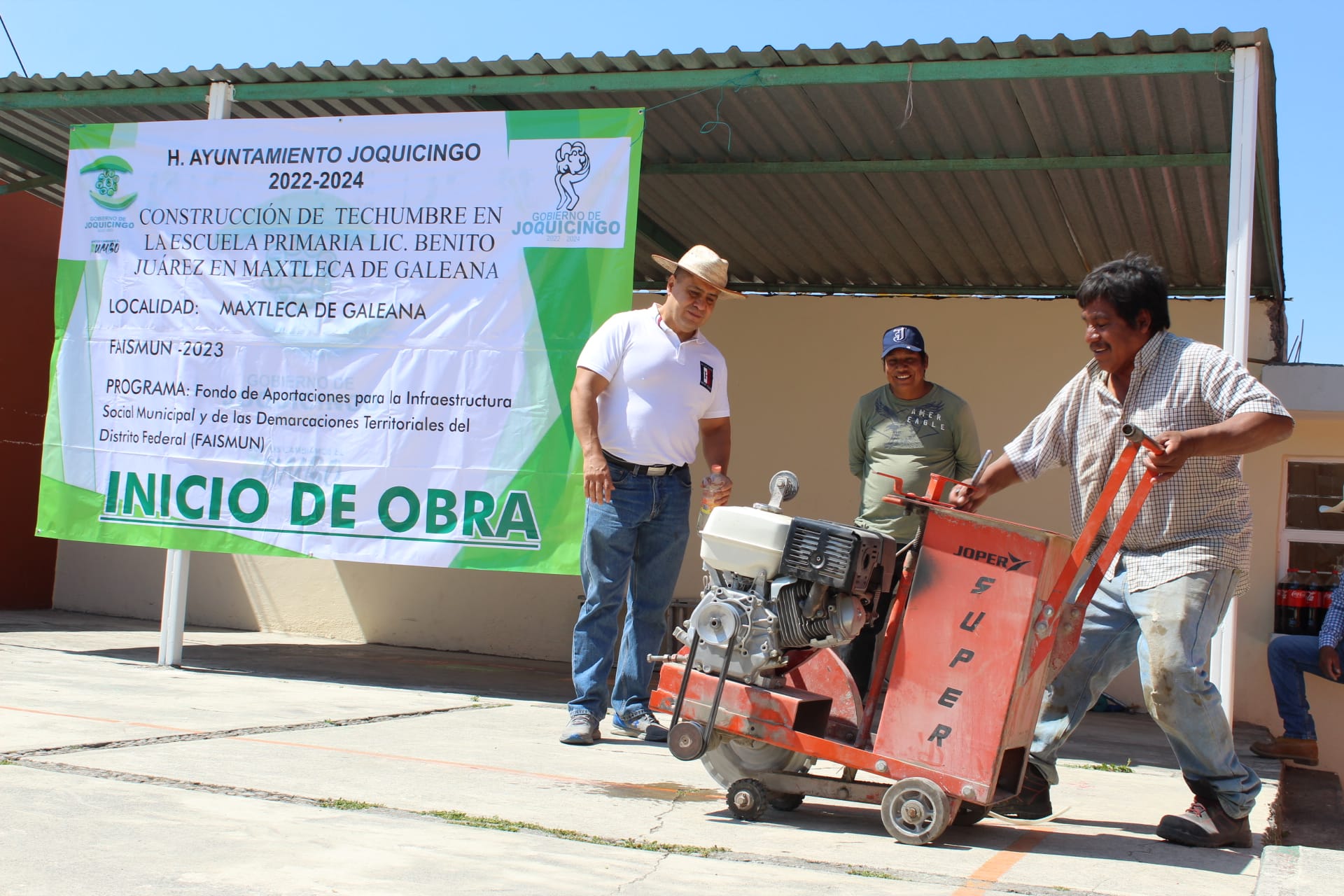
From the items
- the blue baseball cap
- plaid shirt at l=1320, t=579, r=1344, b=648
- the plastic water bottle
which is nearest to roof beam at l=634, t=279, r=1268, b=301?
plaid shirt at l=1320, t=579, r=1344, b=648

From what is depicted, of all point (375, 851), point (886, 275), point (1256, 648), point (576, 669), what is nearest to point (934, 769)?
point (375, 851)

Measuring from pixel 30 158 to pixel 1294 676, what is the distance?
872cm

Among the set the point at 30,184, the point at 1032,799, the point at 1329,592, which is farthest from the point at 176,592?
the point at 1329,592

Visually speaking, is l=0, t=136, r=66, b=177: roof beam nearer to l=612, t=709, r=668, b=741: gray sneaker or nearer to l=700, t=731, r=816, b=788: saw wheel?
l=612, t=709, r=668, b=741: gray sneaker

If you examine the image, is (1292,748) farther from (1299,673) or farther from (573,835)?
(573,835)

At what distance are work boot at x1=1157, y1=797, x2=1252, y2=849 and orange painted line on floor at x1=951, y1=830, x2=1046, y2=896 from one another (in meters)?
0.36

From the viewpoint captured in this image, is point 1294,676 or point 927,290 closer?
point 1294,676

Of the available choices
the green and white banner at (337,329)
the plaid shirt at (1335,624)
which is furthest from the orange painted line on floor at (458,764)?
the plaid shirt at (1335,624)

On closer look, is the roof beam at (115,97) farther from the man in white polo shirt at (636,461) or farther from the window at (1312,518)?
the window at (1312,518)

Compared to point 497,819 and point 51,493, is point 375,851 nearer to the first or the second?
point 497,819

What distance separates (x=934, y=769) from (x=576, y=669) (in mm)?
2092

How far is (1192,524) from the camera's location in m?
3.48

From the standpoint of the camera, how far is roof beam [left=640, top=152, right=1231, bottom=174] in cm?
662

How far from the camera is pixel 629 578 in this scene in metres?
5.34
